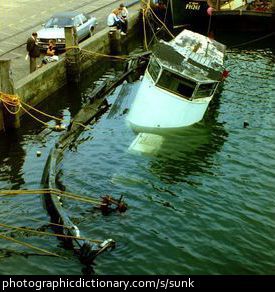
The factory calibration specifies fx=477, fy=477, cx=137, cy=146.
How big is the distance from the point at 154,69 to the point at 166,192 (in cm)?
699

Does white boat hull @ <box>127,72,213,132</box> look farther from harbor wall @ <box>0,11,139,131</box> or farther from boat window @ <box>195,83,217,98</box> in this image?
harbor wall @ <box>0,11,139,131</box>

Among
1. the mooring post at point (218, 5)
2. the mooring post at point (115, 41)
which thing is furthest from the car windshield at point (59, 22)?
the mooring post at point (218, 5)

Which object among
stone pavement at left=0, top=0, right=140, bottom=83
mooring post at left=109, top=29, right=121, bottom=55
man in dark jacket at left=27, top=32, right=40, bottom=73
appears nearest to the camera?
man in dark jacket at left=27, top=32, right=40, bottom=73

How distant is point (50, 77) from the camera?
24016mm

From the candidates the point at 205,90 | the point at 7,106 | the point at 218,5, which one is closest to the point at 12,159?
the point at 7,106

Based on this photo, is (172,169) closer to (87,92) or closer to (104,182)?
(104,182)

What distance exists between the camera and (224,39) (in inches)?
1460

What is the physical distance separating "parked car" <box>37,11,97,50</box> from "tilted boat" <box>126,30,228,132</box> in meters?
8.25

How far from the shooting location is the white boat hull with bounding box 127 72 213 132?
20500 mm

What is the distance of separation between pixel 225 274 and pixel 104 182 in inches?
229

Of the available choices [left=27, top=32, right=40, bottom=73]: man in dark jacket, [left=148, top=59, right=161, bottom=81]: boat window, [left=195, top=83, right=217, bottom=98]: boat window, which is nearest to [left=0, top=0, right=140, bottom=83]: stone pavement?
[left=27, top=32, right=40, bottom=73]: man in dark jacket

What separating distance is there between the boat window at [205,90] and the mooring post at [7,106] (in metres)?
7.85

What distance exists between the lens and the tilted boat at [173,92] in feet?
67.3
